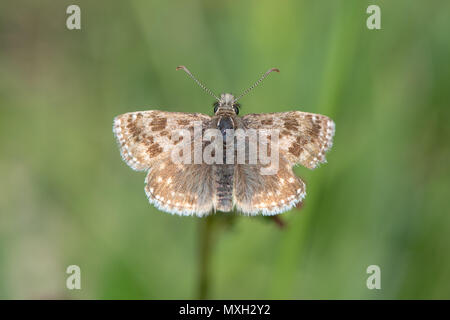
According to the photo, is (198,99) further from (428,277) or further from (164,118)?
(428,277)

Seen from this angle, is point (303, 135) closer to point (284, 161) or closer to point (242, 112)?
point (284, 161)

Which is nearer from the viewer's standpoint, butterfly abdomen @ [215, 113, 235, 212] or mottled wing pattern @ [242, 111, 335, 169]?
butterfly abdomen @ [215, 113, 235, 212]

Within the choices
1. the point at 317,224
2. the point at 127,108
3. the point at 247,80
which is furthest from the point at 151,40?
the point at 317,224

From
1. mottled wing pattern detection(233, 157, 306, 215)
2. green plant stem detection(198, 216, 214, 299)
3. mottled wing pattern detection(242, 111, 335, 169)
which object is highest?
mottled wing pattern detection(242, 111, 335, 169)

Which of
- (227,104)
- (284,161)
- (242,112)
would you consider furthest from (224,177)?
(242,112)

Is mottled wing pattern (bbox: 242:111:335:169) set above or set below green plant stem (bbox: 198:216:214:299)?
above

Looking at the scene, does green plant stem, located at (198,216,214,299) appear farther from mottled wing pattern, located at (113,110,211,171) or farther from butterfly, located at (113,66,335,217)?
mottled wing pattern, located at (113,110,211,171)

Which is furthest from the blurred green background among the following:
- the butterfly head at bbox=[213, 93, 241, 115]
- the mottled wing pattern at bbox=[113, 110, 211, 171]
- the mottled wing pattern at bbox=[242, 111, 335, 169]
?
the mottled wing pattern at bbox=[113, 110, 211, 171]
